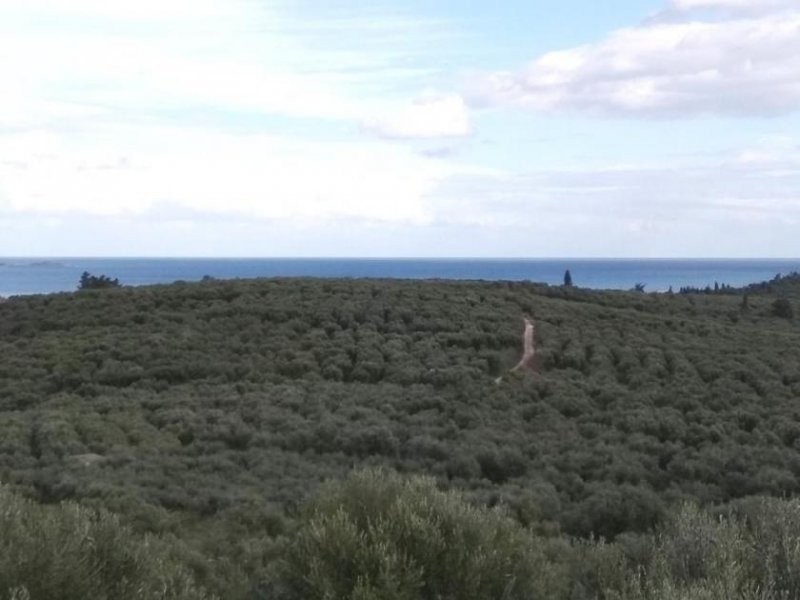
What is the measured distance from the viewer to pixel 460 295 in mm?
35562

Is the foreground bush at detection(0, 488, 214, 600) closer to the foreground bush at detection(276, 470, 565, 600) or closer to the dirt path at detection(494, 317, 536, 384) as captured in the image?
the foreground bush at detection(276, 470, 565, 600)

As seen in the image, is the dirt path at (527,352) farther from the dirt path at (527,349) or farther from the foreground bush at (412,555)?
the foreground bush at (412,555)

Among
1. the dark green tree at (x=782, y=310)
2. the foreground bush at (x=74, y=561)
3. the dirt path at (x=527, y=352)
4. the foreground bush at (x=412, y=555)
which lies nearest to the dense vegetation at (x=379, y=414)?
the foreground bush at (x=412, y=555)

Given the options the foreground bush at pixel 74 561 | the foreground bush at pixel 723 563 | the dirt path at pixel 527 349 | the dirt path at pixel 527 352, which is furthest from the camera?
the dirt path at pixel 527 349

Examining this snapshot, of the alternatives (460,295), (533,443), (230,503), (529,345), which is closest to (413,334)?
(529,345)

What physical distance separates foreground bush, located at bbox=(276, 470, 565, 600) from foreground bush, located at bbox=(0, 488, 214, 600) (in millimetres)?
1088

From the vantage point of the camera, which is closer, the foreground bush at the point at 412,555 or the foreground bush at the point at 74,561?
the foreground bush at the point at 74,561

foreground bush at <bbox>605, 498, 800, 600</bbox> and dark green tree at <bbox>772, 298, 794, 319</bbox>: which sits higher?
dark green tree at <bbox>772, 298, 794, 319</bbox>

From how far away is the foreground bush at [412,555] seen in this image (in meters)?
7.53

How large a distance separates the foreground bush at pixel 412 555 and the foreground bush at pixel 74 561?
3.57 ft

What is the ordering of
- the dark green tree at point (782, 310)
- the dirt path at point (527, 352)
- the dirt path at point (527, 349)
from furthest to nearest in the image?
1. the dark green tree at point (782, 310)
2. the dirt path at point (527, 349)
3. the dirt path at point (527, 352)

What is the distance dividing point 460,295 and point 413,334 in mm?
7364

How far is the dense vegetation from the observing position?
1223cm

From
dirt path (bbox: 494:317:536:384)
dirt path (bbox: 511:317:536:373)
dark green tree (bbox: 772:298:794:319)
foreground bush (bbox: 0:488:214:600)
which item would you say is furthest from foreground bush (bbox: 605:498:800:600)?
dark green tree (bbox: 772:298:794:319)
